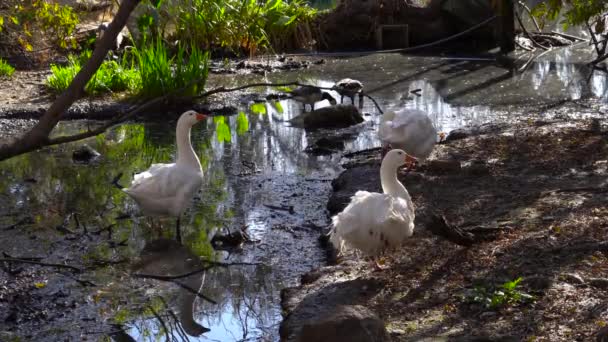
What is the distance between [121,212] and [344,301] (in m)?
2.83

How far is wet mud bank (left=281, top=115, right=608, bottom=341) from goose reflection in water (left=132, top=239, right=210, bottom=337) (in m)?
0.58

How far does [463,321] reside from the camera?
437 centimetres

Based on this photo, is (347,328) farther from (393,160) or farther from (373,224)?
(393,160)

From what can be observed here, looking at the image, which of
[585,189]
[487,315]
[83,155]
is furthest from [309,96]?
[487,315]

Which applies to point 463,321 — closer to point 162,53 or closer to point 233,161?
point 233,161

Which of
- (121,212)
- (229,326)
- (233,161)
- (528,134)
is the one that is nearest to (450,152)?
(528,134)

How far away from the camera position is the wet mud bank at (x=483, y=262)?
4242 millimetres

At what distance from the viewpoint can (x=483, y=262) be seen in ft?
16.8

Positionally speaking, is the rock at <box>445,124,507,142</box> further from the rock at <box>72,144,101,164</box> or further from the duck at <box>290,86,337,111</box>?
the rock at <box>72,144,101,164</box>

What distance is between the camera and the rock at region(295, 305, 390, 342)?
3.93m

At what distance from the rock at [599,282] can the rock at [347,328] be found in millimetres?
1275

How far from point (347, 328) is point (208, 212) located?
10.8 ft

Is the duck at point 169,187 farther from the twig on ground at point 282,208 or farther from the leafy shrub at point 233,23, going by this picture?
the leafy shrub at point 233,23

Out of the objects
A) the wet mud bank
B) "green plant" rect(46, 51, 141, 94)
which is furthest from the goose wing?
"green plant" rect(46, 51, 141, 94)
